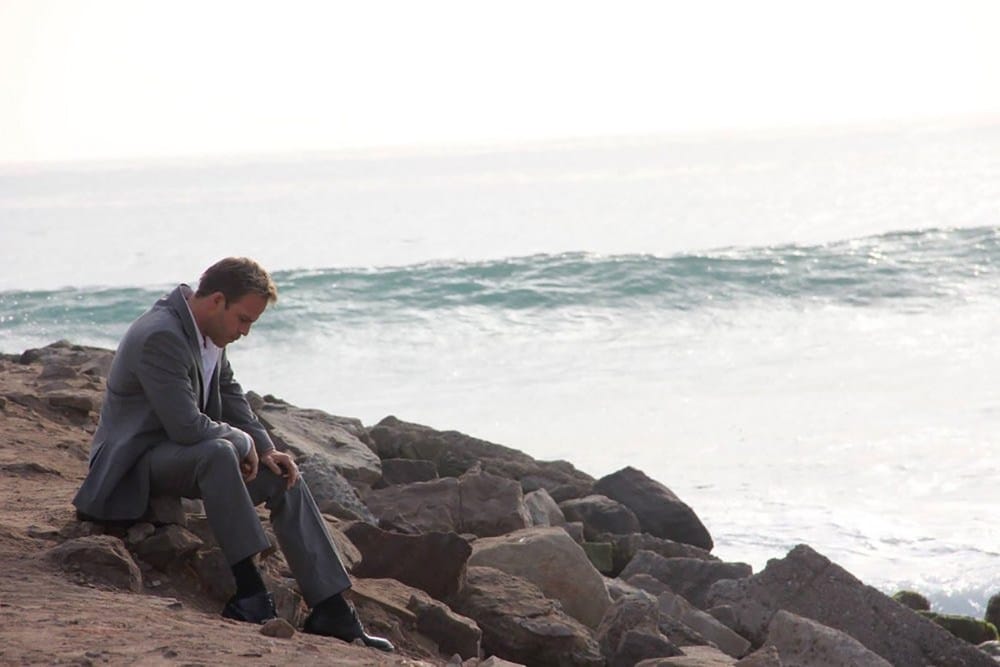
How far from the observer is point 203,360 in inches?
203

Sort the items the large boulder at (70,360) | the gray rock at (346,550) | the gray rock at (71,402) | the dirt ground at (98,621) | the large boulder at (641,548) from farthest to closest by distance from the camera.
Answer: the large boulder at (70,360)
the large boulder at (641,548)
the gray rock at (71,402)
the gray rock at (346,550)
the dirt ground at (98,621)

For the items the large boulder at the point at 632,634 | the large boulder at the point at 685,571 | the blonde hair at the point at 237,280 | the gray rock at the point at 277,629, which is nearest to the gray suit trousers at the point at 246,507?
the gray rock at the point at 277,629

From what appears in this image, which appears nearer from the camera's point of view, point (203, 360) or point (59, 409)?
point (203, 360)

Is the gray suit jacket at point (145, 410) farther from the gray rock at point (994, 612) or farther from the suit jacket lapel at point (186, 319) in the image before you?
the gray rock at point (994, 612)

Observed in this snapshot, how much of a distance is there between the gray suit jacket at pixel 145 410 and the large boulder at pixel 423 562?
0.98 m

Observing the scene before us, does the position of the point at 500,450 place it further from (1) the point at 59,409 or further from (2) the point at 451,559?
(2) the point at 451,559

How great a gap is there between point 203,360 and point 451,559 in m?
1.39

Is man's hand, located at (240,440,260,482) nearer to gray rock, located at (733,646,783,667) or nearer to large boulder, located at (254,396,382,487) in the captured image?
gray rock, located at (733,646,783,667)

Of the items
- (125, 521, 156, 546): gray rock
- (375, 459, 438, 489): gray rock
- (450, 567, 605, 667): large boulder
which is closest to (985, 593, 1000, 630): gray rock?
(375, 459, 438, 489): gray rock

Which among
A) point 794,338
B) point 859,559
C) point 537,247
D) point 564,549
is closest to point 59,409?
point 564,549

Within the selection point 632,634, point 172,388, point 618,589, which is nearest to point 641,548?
point 618,589

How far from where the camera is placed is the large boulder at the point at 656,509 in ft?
31.9

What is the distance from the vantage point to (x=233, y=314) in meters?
5.03

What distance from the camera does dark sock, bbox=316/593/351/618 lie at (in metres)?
5.05
